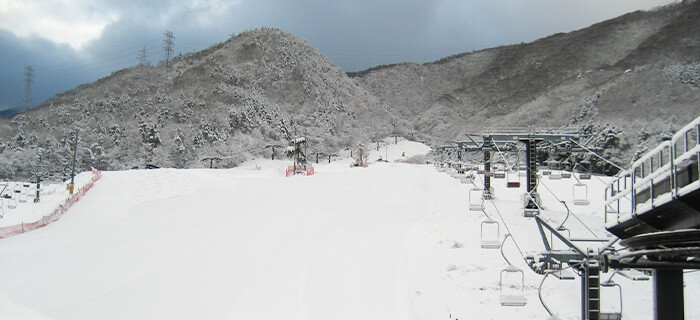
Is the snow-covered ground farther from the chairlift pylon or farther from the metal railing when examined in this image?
the metal railing

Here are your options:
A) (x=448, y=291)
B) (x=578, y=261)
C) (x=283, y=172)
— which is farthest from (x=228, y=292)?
(x=283, y=172)

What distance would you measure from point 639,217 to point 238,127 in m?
101

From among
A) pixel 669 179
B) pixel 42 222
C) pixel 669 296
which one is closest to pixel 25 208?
pixel 42 222

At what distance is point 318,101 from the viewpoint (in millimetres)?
138750

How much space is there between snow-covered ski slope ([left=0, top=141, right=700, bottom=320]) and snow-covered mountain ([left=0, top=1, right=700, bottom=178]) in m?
57.3

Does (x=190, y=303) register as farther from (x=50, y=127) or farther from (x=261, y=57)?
(x=261, y=57)

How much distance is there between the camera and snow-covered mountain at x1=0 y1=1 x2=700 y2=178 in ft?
273

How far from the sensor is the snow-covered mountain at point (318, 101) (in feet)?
273

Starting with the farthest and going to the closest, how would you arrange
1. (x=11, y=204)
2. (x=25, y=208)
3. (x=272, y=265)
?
(x=11, y=204) < (x=25, y=208) < (x=272, y=265)

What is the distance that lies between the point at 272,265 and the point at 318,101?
4869 inches

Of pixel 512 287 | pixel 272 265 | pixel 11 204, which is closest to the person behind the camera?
pixel 512 287

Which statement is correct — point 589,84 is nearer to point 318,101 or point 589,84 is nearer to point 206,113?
point 318,101

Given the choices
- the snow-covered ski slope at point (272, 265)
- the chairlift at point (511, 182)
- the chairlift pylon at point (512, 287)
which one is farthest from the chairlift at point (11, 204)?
the chairlift pylon at point (512, 287)

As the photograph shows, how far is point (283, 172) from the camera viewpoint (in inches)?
2482
